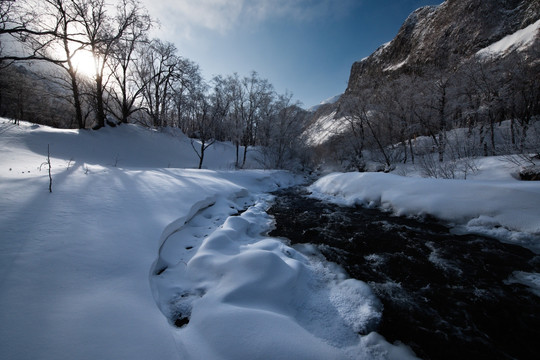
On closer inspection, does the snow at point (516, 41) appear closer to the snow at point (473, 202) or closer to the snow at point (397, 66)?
the snow at point (397, 66)

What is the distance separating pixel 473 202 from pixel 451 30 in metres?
56.8

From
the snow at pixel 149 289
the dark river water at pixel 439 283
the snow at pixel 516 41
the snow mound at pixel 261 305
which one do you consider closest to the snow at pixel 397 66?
the snow at pixel 516 41

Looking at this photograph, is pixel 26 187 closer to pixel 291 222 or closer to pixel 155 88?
pixel 291 222

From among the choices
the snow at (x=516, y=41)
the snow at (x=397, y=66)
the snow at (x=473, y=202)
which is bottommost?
the snow at (x=473, y=202)

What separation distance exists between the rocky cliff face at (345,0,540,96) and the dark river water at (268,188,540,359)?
3039 centimetres

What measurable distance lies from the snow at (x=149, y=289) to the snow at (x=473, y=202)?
403 centimetres

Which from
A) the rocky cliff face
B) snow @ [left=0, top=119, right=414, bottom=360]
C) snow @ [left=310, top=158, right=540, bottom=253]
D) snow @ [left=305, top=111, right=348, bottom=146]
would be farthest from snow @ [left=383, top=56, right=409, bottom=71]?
snow @ [left=0, top=119, right=414, bottom=360]

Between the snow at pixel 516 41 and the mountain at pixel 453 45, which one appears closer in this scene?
the mountain at pixel 453 45

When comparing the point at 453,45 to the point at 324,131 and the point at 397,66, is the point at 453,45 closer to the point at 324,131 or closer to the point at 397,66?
the point at 397,66

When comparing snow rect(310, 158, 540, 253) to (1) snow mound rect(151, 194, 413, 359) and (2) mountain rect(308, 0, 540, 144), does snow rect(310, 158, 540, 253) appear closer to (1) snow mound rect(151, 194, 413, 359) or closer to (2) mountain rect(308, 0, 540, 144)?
(1) snow mound rect(151, 194, 413, 359)

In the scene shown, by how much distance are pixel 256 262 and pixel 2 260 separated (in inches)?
96.5

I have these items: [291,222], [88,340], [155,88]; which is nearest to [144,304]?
[88,340]

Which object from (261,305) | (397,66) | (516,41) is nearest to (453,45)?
(516,41)

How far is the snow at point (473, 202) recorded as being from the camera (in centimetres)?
409
